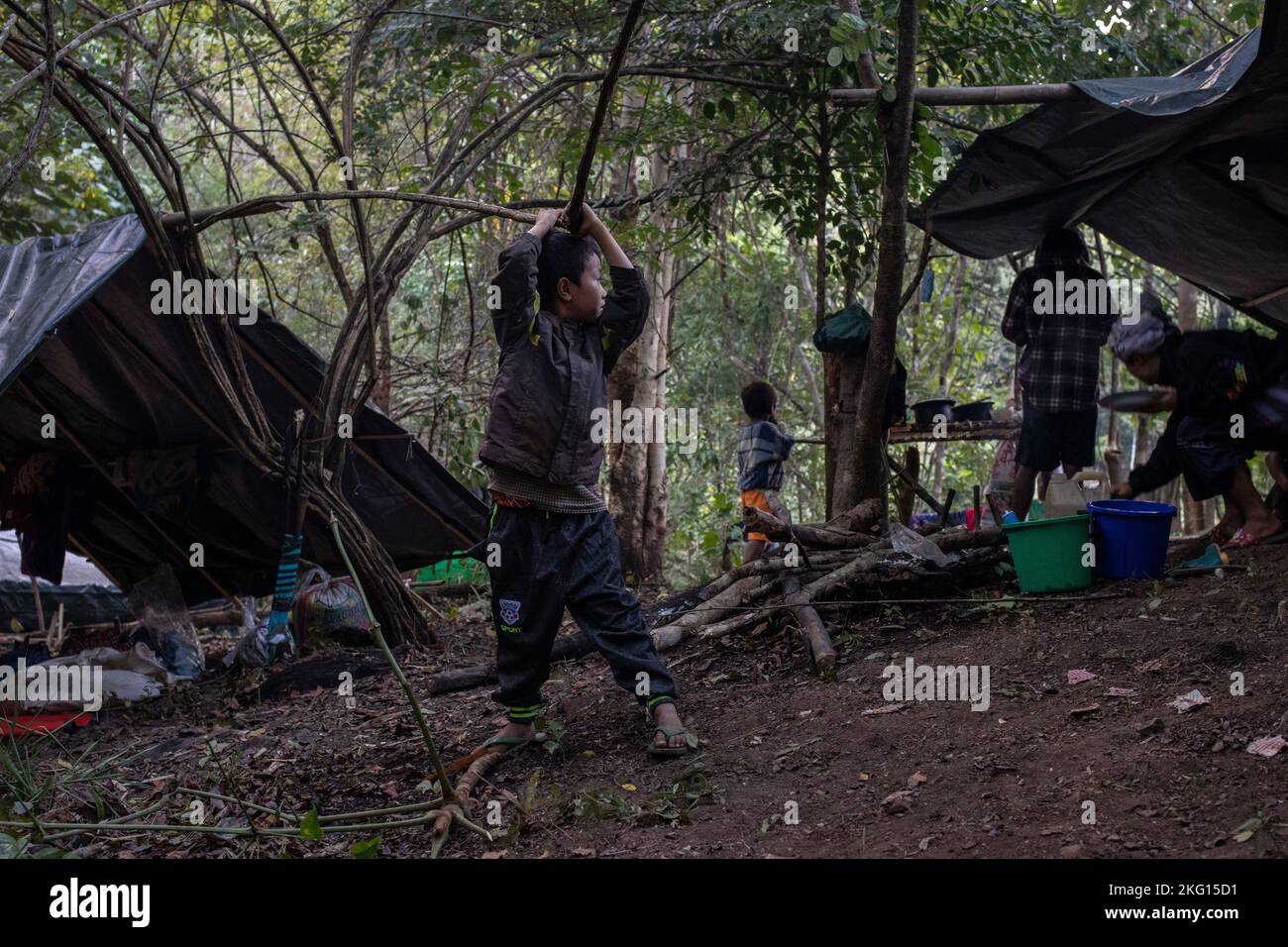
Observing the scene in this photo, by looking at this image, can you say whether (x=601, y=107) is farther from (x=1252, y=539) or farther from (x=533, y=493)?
(x=1252, y=539)

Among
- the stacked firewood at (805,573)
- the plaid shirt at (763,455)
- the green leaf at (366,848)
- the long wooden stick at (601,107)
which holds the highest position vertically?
the long wooden stick at (601,107)

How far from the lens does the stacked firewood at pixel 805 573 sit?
15.0ft

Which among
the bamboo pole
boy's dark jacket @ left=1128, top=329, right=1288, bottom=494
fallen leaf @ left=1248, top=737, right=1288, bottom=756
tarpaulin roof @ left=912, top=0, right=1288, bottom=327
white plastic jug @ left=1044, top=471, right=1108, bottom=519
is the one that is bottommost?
fallen leaf @ left=1248, top=737, right=1288, bottom=756

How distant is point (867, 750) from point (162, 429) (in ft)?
14.5

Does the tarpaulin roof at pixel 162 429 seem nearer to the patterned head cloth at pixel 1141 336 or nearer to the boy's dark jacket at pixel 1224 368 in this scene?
the patterned head cloth at pixel 1141 336

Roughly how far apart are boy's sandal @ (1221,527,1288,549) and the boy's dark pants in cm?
281

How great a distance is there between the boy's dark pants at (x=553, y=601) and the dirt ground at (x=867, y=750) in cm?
26

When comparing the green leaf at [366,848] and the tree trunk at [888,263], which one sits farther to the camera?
the tree trunk at [888,263]

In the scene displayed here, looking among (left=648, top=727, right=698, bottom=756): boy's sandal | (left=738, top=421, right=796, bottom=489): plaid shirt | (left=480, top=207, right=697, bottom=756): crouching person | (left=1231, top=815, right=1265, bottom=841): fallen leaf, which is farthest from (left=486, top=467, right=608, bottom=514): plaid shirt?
(left=738, top=421, right=796, bottom=489): plaid shirt

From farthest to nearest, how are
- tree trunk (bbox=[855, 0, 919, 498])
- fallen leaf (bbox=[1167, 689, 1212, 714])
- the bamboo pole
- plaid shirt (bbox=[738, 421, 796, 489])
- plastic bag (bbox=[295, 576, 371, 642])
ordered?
1. plaid shirt (bbox=[738, 421, 796, 489])
2. plastic bag (bbox=[295, 576, 371, 642])
3. tree trunk (bbox=[855, 0, 919, 498])
4. the bamboo pole
5. fallen leaf (bbox=[1167, 689, 1212, 714])

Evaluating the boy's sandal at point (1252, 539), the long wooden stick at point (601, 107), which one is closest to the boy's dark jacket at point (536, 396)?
the long wooden stick at point (601, 107)

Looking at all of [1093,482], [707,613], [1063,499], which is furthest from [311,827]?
[1093,482]

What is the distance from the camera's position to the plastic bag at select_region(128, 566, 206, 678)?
18.5 ft

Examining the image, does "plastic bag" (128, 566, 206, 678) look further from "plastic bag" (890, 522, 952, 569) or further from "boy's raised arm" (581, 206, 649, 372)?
"plastic bag" (890, 522, 952, 569)
